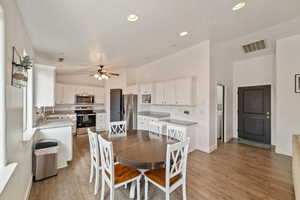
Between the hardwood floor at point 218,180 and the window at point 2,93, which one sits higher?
the window at point 2,93

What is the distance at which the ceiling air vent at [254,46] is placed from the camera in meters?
4.05

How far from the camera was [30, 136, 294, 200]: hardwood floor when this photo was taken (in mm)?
2178

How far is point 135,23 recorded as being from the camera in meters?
2.50

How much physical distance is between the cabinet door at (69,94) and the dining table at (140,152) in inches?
164

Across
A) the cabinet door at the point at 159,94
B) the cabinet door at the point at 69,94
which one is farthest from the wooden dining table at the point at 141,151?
the cabinet door at the point at 69,94

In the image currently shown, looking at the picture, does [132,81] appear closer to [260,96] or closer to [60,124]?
[60,124]

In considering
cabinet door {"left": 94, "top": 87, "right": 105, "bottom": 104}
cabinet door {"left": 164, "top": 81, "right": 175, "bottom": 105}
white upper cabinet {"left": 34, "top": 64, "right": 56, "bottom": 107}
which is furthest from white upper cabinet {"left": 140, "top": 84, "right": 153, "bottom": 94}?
white upper cabinet {"left": 34, "top": 64, "right": 56, "bottom": 107}

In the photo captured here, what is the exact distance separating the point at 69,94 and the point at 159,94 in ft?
12.3

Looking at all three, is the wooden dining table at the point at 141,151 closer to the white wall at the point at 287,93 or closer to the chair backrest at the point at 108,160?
the chair backrest at the point at 108,160

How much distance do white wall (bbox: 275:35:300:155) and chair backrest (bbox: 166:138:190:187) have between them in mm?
3593

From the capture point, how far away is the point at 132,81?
676cm

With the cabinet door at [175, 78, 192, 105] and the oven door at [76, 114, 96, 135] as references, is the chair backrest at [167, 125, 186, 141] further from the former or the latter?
the oven door at [76, 114, 96, 135]

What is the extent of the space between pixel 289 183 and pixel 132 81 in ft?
19.2

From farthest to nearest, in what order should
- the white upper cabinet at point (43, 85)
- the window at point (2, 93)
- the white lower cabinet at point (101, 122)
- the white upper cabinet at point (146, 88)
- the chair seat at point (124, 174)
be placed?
the white lower cabinet at point (101, 122) < the white upper cabinet at point (146, 88) < the white upper cabinet at point (43, 85) < the chair seat at point (124, 174) < the window at point (2, 93)
